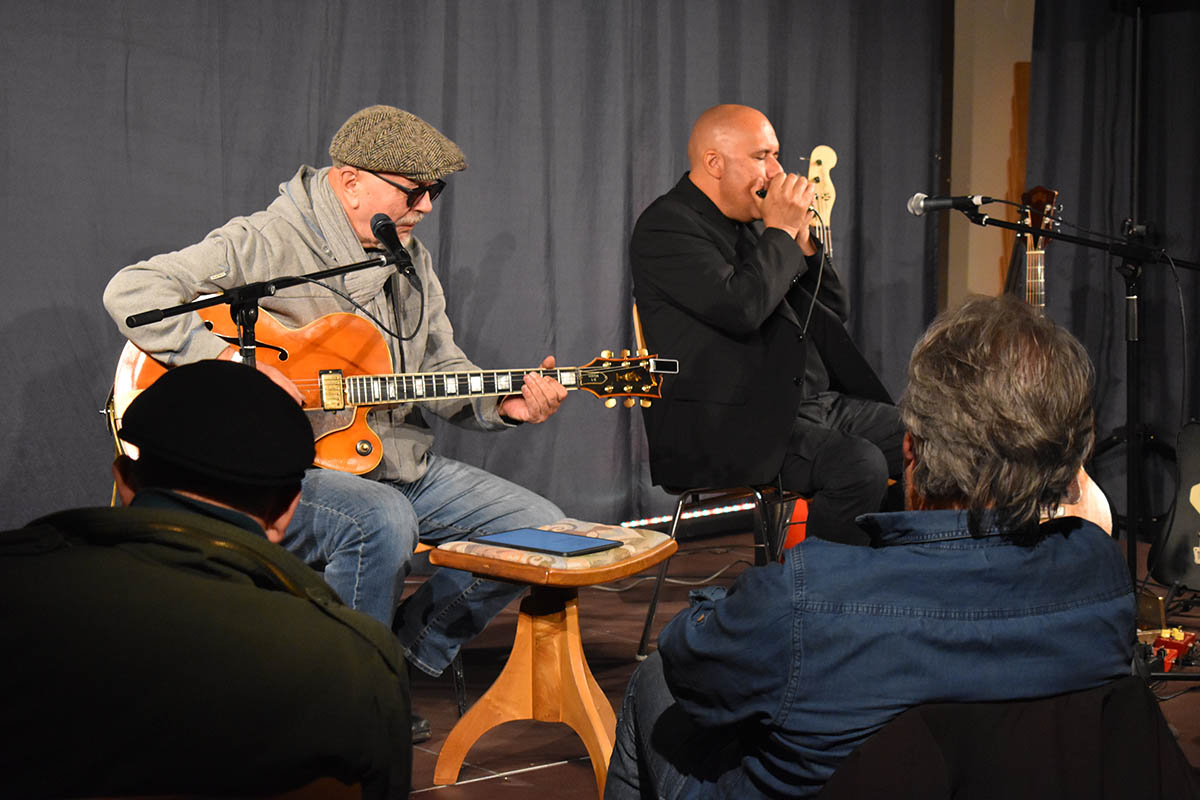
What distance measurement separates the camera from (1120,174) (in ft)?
17.7

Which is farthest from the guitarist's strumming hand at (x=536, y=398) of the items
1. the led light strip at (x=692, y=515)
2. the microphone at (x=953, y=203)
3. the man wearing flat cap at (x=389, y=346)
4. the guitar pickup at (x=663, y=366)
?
the led light strip at (x=692, y=515)

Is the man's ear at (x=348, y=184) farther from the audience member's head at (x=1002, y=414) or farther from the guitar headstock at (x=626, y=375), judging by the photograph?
the audience member's head at (x=1002, y=414)

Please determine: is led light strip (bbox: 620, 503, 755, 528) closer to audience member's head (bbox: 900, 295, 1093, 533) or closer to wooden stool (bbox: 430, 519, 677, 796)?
wooden stool (bbox: 430, 519, 677, 796)

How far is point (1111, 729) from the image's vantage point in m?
1.22

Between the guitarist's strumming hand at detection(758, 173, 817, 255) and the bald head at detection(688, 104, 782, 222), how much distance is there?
100mm

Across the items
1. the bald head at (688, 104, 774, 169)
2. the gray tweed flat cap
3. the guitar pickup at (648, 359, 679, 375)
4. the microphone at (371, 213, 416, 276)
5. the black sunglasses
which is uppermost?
the bald head at (688, 104, 774, 169)

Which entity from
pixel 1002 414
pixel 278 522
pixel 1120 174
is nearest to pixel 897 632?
pixel 1002 414

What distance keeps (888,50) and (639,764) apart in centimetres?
469

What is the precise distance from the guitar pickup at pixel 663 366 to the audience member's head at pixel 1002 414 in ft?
5.55

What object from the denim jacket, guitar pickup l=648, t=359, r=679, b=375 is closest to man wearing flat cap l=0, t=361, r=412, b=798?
the denim jacket

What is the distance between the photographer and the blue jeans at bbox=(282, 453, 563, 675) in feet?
8.21

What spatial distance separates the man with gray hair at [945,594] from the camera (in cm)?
120

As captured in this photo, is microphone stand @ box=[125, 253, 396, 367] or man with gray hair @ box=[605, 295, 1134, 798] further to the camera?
microphone stand @ box=[125, 253, 396, 367]

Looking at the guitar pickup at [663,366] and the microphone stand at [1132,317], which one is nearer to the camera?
the guitar pickup at [663,366]
